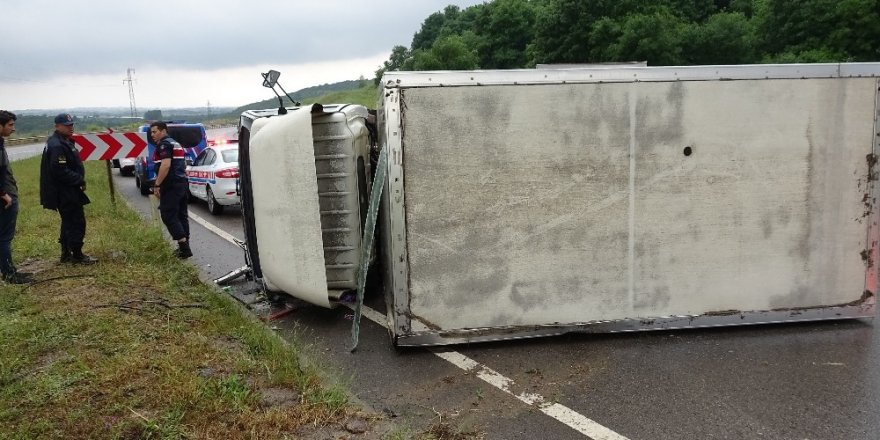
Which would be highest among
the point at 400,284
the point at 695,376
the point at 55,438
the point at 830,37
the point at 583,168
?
the point at 830,37

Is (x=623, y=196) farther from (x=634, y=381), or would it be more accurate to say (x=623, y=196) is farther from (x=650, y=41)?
(x=650, y=41)

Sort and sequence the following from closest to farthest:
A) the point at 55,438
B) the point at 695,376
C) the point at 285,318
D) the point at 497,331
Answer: the point at 55,438 → the point at 695,376 → the point at 497,331 → the point at 285,318

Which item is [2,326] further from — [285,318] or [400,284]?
[400,284]

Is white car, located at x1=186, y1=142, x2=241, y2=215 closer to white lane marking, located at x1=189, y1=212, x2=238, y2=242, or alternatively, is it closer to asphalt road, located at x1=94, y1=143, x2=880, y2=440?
white lane marking, located at x1=189, y1=212, x2=238, y2=242

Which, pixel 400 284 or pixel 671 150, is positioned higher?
pixel 671 150

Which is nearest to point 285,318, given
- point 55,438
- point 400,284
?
point 400,284

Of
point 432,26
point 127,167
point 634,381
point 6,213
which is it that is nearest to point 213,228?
point 6,213

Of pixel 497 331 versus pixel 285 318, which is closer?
pixel 497 331

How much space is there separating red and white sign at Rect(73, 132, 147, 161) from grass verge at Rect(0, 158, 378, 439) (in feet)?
13.8

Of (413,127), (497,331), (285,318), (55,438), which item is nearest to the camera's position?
(55,438)

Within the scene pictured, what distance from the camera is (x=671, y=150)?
4707mm

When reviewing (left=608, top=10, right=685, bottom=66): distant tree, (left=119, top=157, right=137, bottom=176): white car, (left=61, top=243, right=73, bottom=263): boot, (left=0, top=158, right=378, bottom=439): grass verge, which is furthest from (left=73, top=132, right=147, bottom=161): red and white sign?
(left=608, top=10, right=685, bottom=66): distant tree

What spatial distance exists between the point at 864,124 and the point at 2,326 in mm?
7019

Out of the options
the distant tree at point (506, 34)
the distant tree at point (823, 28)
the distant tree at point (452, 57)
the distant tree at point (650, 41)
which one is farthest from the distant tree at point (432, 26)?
the distant tree at point (823, 28)
